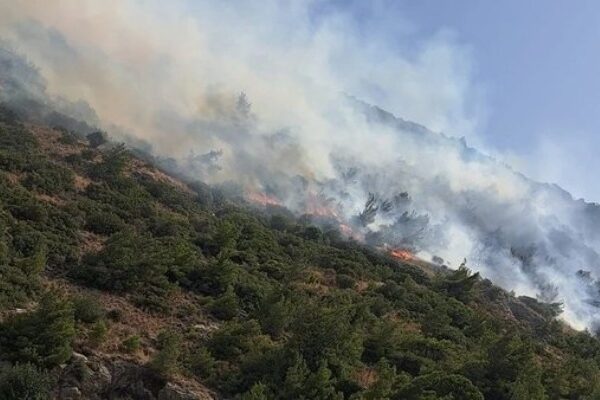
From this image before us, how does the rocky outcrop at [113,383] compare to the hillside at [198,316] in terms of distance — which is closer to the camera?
the rocky outcrop at [113,383]

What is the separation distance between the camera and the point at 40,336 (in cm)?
1470

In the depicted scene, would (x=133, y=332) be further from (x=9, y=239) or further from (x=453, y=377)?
(x=453, y=377)

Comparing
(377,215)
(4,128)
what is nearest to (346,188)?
(377,215)

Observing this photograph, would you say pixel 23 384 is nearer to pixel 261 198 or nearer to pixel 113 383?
pixel 113 383

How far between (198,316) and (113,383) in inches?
258

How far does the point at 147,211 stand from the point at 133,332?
14.5 meters

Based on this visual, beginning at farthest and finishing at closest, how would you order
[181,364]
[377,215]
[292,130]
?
[292,130]
[377,215]
[181,364]

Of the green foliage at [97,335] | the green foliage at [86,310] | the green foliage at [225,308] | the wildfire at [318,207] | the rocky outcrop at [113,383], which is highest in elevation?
the wildfire at [318,207]

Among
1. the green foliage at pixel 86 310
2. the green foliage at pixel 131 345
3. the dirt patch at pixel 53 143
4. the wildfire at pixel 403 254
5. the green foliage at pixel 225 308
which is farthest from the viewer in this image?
the wildfire at pixel 403 254

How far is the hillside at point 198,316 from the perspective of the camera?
1560 cm

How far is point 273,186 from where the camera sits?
218 feet

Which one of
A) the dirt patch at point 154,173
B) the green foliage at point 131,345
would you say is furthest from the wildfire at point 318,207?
the green foliage at point 131,345

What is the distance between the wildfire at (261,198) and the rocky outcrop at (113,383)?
41776 mm

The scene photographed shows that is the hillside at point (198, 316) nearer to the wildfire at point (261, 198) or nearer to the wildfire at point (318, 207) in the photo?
the wildfire at point (261, 198)
